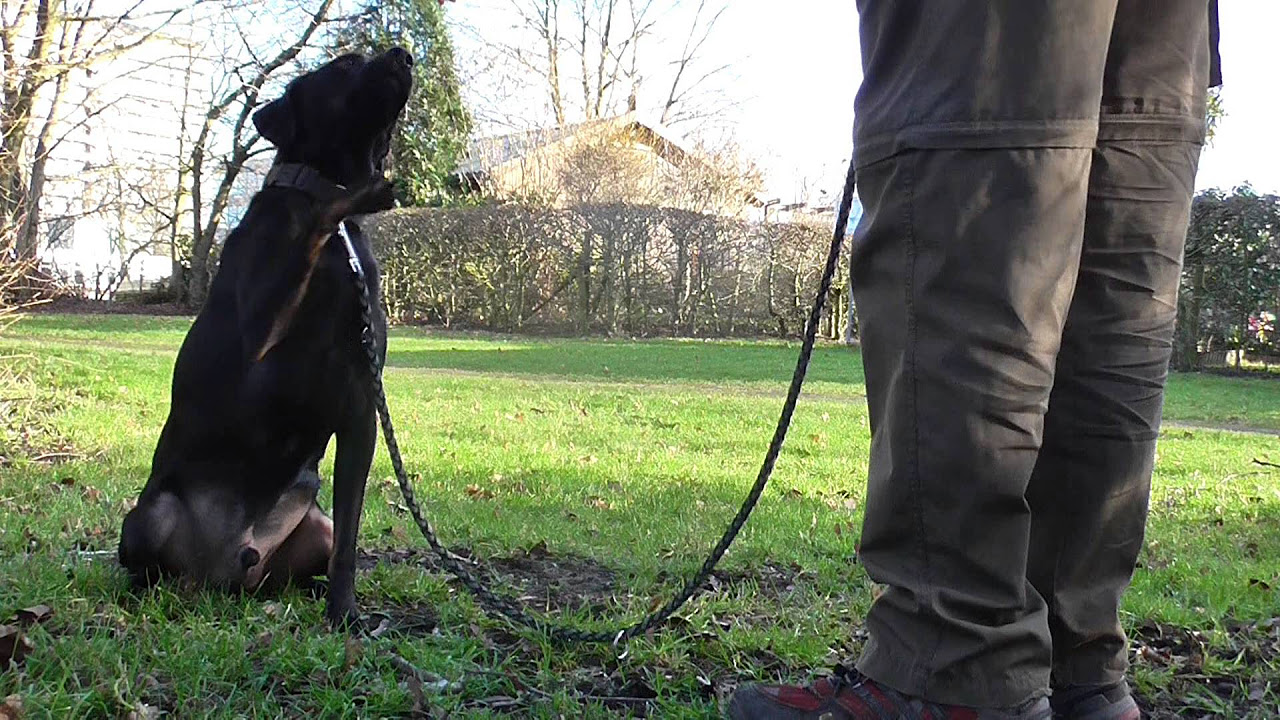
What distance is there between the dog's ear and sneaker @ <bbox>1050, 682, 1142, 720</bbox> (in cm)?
255

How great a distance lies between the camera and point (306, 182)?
284cm

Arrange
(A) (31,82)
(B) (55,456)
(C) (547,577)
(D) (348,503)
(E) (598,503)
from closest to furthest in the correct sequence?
(D) (348,503), (C) (547,577), (E) (598,503), (B) (55,456), (A) (31,82)

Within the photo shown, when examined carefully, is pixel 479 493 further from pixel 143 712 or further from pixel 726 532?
pixel 143 712

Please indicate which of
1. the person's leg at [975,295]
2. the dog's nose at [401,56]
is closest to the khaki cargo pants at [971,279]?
the person's leg at [975,295]

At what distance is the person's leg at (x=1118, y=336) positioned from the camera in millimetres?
1866

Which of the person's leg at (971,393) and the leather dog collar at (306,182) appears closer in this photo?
the person's leg at (971,393)

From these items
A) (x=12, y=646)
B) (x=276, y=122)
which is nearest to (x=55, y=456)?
(x=276, y=122)

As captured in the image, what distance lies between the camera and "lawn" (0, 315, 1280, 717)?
2.21m

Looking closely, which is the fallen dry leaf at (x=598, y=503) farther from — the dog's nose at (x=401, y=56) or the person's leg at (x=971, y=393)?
the person's leg at (x=971, y=393)

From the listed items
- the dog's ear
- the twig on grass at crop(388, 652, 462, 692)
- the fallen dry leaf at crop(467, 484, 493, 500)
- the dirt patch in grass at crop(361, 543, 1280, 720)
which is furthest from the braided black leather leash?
the fallen dry leaf at crop(467, 484, 493, 500)

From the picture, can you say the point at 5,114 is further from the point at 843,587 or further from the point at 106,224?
the point at 106,224

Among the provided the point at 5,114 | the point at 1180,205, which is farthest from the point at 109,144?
the point at 1180,205

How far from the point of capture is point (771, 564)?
3621 millimetres

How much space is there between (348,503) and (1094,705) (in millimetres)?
1926
